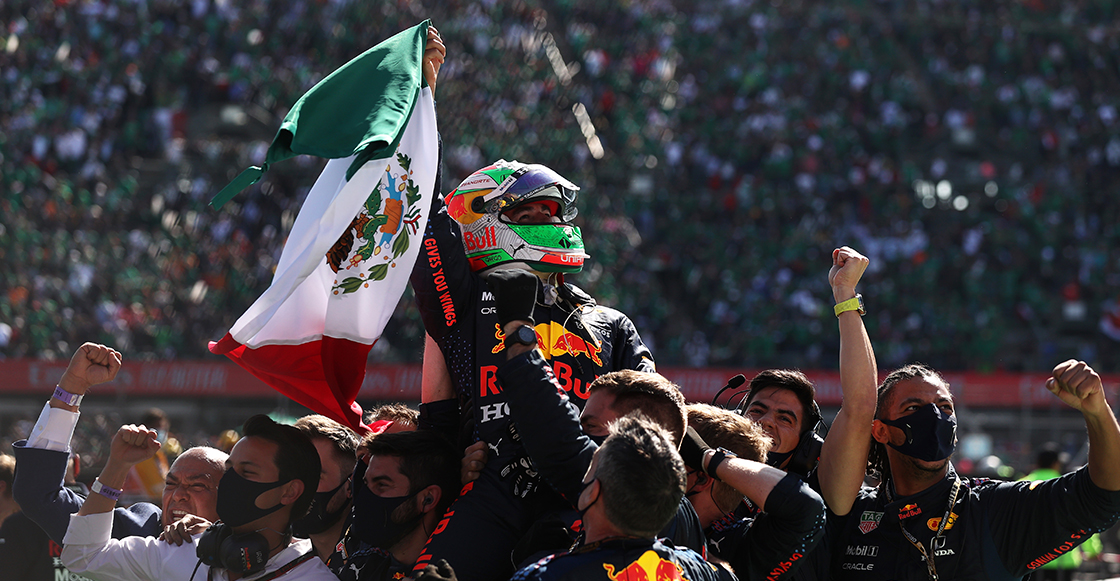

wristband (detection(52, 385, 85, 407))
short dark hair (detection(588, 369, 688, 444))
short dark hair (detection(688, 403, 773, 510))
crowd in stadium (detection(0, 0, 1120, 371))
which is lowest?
crowd in stadium (detection(0, 0, 1120, 371))

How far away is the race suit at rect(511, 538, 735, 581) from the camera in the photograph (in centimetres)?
307

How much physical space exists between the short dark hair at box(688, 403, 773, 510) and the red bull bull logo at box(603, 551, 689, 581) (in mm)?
813

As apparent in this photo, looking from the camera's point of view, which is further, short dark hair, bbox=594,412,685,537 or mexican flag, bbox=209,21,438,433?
mexican flag, bbox=209,21,438,433

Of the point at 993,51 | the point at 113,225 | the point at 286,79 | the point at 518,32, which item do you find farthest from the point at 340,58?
the point at 993,51

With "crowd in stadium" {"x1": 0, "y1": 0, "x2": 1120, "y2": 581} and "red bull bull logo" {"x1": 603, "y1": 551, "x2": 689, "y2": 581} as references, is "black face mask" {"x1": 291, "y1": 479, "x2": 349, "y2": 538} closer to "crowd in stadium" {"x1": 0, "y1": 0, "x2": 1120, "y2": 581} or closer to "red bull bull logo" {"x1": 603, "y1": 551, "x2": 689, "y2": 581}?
"crowd in stadium" {"x1": 0, "y1": 0, "x2": 1120, "y2": 581}

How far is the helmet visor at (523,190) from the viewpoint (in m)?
4.35

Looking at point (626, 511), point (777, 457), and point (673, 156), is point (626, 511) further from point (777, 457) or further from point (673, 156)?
point (673, 156)

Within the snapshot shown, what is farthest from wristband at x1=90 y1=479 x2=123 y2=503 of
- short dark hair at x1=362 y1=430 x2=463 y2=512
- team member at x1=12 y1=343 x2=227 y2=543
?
short dark hair at x1=362 y1=430 x2=463 y2=512

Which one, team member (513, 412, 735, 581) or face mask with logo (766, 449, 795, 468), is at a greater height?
team member (513, 412, 735, 581)

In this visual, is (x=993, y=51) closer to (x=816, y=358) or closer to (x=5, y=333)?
(x=816, y=358)

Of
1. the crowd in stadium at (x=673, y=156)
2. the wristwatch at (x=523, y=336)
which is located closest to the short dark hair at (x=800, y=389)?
the wristwatch at (x=523, y=336)

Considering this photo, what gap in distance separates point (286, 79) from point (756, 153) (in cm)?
985

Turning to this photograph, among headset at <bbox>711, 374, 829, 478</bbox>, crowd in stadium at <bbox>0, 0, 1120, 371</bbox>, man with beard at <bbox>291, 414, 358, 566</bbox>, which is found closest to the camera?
headset at <bbox>711, 374, 829, 478</bbox>

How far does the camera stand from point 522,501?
402 centimetres
